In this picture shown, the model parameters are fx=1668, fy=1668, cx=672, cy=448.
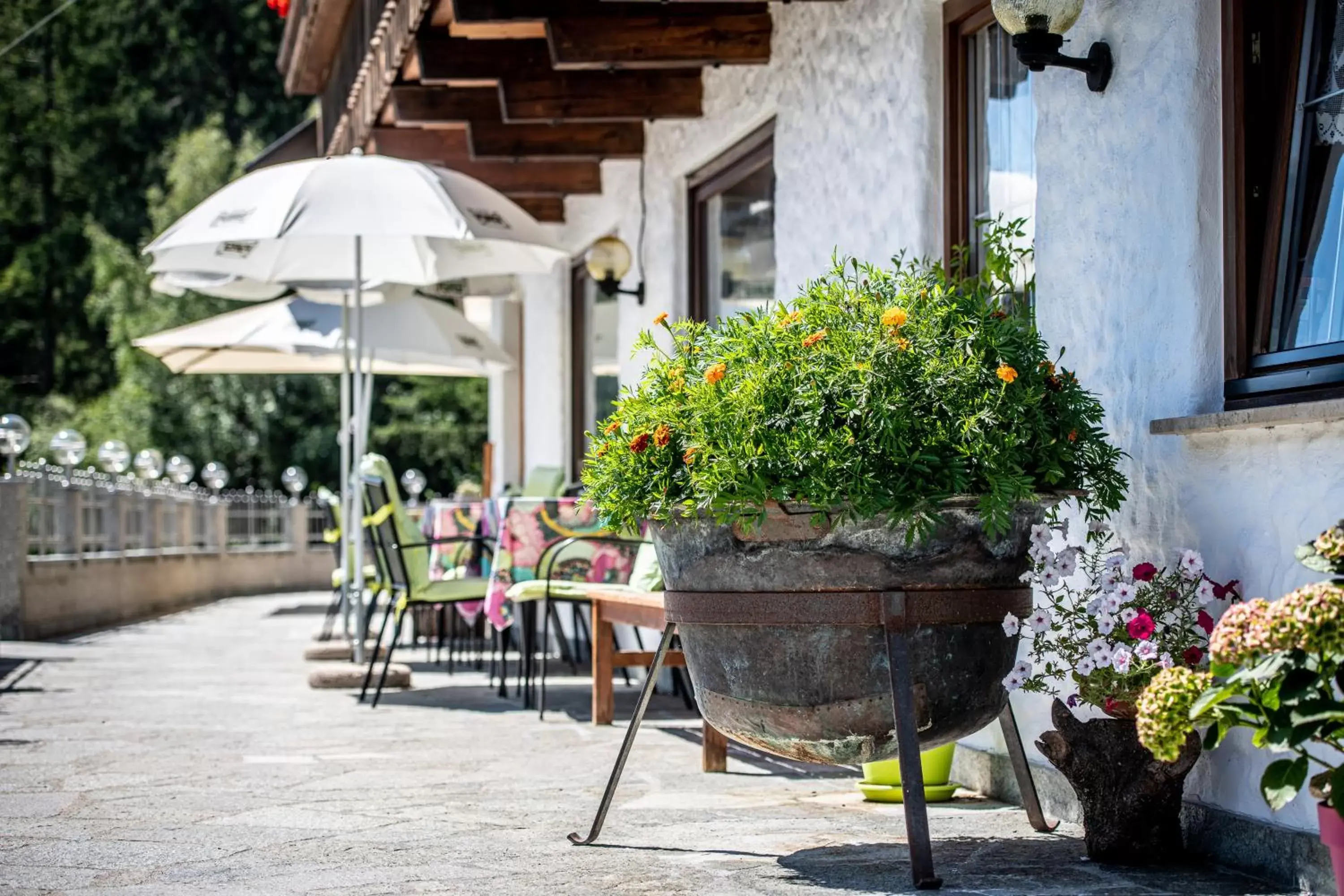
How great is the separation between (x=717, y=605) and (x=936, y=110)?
2.48 m

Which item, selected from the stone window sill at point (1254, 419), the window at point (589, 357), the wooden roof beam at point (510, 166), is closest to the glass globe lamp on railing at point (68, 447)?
the window at point (589, 357)

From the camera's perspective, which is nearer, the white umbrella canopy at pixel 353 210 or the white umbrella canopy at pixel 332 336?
the white umbrella canopy at pixel 353 210

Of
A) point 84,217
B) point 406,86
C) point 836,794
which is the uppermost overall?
point 84,217

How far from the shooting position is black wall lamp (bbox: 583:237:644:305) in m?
9.10

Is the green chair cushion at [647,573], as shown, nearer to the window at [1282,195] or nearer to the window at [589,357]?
the window at [1282,195]

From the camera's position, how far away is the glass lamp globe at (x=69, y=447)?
1317 centimetres

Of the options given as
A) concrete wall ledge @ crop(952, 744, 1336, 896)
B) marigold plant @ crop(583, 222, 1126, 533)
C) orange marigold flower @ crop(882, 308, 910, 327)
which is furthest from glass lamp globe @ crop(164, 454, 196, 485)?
orange marigold flower @ crop(882, 308, 910, 327)

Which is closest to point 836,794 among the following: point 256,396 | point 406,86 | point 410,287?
point 406,86

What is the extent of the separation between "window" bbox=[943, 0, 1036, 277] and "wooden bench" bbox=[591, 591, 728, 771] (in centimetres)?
161

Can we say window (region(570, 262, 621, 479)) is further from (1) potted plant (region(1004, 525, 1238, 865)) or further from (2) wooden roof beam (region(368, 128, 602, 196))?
(1) potted plant (region(1004, 525, 1238, 865))

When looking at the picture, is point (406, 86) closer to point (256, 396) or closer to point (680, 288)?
point (680, 288)

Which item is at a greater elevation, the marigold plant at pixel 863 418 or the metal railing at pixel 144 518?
the marigold plant at pixel 863 418

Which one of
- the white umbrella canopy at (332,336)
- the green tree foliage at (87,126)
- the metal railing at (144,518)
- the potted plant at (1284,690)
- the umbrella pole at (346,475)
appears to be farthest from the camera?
the green tree foliage at (87,126)

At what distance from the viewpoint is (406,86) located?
865 cm
